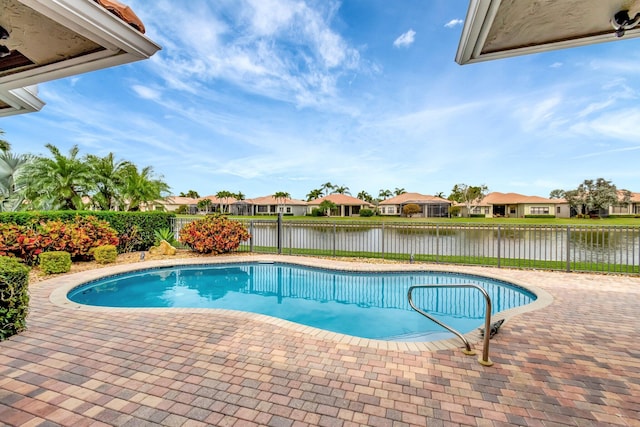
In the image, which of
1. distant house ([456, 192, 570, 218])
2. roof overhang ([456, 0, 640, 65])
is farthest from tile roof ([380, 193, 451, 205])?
roof overhang ([456, 0, 640, 65])

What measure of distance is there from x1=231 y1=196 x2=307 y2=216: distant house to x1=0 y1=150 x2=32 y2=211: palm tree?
43814mm

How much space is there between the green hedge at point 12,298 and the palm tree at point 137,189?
34.5 feet

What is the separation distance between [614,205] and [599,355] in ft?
185

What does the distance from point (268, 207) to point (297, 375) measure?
59.2m

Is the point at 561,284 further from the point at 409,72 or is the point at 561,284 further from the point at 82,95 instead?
the point at 82,95

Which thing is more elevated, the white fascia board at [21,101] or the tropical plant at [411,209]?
the white fascia board at [21,101]

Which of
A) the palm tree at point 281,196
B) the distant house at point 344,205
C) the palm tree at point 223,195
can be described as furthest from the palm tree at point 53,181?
the palm tree at point 223,195

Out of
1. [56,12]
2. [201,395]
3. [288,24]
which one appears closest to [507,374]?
[201,395]

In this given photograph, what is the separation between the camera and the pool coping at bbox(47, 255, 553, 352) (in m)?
3.54

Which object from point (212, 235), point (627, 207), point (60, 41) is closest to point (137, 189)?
point (212, 235)

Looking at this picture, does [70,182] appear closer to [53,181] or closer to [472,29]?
[53,181]

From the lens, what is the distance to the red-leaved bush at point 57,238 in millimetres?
7203

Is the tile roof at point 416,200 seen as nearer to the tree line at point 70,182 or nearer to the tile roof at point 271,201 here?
the tile roof at point 271,201

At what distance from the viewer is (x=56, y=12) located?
1741 mm
